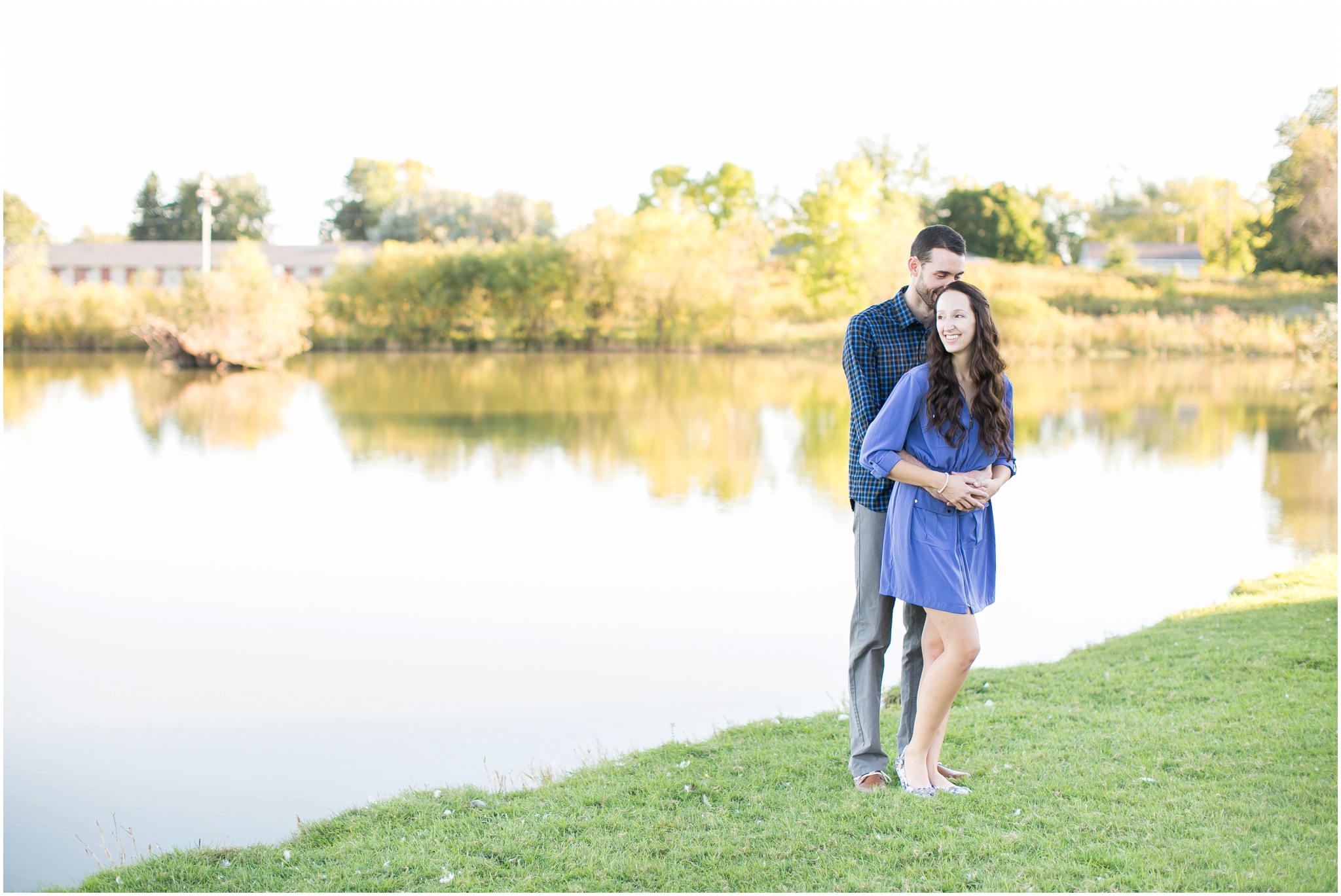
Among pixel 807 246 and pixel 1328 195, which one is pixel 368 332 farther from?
pixel 1328 195

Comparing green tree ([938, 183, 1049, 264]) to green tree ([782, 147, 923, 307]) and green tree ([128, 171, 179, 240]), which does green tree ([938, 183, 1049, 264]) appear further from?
green tree ([128, 171, 179, 240])

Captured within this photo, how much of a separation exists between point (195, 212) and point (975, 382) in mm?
74014

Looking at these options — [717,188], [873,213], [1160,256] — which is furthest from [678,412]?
[1160,256]

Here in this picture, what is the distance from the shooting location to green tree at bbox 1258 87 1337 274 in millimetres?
27266

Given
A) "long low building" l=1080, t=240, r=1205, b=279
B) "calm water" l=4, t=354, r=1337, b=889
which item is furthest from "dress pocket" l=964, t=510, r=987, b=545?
"long low building" l=1080, t=240, r=1205, b=279

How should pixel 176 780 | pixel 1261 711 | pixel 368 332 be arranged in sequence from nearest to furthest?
pixel 1261 711 < pixel 176 780 < pixel 368 332

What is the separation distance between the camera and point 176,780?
17.0 ft

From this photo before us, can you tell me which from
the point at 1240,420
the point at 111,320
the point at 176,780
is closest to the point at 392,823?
the point at 176,780

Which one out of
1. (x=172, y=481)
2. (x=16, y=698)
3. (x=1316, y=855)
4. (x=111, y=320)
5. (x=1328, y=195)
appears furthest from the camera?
(x=111, y=320)

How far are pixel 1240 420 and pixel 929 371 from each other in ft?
62.5

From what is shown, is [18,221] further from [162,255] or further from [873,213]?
[873,213]

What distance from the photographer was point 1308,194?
3047 cm

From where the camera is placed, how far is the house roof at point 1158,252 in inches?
2447

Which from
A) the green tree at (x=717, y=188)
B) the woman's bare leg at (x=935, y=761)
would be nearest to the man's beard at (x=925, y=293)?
the woman's bare leg at (x=935, y=761)
